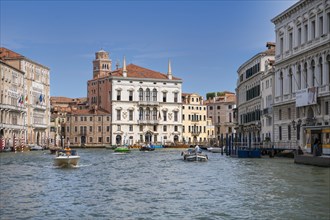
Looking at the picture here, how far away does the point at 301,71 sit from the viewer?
39.2 metres

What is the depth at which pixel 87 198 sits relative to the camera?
1716 centimetres

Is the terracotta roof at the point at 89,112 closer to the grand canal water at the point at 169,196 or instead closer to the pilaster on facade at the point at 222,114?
the pilaster on facade at the point at 222,114

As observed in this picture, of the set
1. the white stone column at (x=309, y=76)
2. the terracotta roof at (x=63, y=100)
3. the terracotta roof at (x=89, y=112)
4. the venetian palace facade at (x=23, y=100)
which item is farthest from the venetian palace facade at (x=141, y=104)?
the white stone column at (x=309, y=76)

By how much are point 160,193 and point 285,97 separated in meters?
25.6

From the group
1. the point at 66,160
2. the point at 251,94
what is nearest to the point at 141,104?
the point at 251,94

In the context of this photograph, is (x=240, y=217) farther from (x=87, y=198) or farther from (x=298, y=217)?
(x=87, y=198)

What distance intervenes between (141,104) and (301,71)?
50719 mm

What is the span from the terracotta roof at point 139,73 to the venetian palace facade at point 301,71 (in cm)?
4582

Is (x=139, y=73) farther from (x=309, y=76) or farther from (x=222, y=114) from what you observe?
(x=309, y=76)

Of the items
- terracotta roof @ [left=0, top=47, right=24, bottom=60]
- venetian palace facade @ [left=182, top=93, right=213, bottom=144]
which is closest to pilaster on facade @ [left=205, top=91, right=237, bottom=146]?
venetian palace facade @ [left=182, top=93, right=213, bottom=144]

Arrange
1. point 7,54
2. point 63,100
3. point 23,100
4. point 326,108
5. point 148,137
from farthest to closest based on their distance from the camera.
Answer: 1. point 63,100
2. point 148,137
3. point 7,54
4. point 23,100
5. point 326,108

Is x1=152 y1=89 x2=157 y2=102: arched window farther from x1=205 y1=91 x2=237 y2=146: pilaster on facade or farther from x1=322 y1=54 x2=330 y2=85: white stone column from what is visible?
x1=322 y1=54 x2=330 y2=85: white stone column

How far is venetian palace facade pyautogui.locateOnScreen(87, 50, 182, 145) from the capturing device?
87.2 meters

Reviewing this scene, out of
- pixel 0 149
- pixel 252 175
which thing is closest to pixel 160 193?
pixel 252 175
